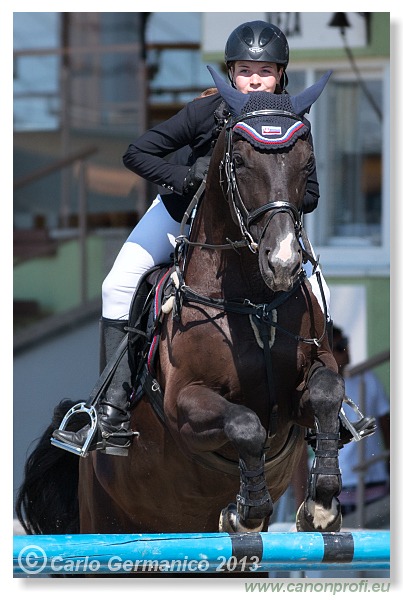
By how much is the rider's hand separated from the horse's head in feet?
1.40

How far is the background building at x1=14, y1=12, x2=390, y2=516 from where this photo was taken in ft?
30.2

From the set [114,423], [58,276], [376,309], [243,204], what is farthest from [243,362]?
[58,276]

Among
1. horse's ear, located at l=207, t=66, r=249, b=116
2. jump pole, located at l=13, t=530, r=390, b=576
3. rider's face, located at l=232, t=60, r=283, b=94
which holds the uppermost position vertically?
rider's face, located at l=232, t=60, r=283, b=94

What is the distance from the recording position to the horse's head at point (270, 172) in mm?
3641

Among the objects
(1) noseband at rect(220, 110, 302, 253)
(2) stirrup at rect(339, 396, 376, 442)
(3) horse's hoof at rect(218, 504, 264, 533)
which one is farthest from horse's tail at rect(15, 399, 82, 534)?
(1) noseband at rect(220, 110, 302, 253)

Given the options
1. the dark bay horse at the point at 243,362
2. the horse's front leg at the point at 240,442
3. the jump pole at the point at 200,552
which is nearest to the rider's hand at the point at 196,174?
the dark bay horse at the point at 243,362

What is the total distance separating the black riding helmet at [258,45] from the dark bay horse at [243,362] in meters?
0.35

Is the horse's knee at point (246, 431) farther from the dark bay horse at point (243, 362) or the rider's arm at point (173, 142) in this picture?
the rider's arm at point (173, 142)

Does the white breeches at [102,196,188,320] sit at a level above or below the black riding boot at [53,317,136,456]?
above

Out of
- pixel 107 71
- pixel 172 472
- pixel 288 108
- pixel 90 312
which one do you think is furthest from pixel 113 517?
pixel 107 71

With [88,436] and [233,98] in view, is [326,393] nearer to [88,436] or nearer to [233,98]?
[233,98]

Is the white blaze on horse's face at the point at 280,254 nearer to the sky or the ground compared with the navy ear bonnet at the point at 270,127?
nearer to the ground

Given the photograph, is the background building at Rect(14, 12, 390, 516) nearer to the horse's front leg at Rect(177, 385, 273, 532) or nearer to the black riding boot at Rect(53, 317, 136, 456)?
the black riding boot at Rect(53, 317, 136, 456)

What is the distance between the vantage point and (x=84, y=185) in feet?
31.9
